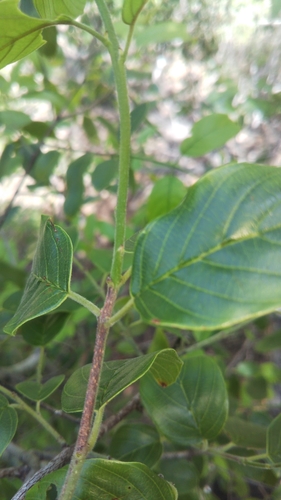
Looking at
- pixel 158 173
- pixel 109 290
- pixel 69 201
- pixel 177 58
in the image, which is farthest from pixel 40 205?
pixel 109 290

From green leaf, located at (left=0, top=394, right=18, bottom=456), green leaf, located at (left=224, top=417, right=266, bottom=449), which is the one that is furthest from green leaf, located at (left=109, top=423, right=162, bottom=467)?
green leaf, located at (left=0, top=394, right=18, bottom=456)

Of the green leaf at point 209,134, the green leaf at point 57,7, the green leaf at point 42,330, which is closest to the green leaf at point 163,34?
the green leaf at point 209,134

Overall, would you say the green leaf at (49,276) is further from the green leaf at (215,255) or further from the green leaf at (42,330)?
the green leaf at (42,330)

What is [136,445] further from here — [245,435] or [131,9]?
[131,9]

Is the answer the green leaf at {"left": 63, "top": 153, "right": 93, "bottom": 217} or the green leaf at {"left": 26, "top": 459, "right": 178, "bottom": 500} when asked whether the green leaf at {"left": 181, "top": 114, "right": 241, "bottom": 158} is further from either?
the green leaf at {"left": 26, "top": 459, "right": 178, "bottom": 500}

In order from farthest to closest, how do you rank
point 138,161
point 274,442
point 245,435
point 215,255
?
point 138,161, point 245,435, point 274,442, point 215,255

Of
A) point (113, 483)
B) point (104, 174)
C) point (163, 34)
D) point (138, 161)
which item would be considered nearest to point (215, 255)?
point (113, 483)
